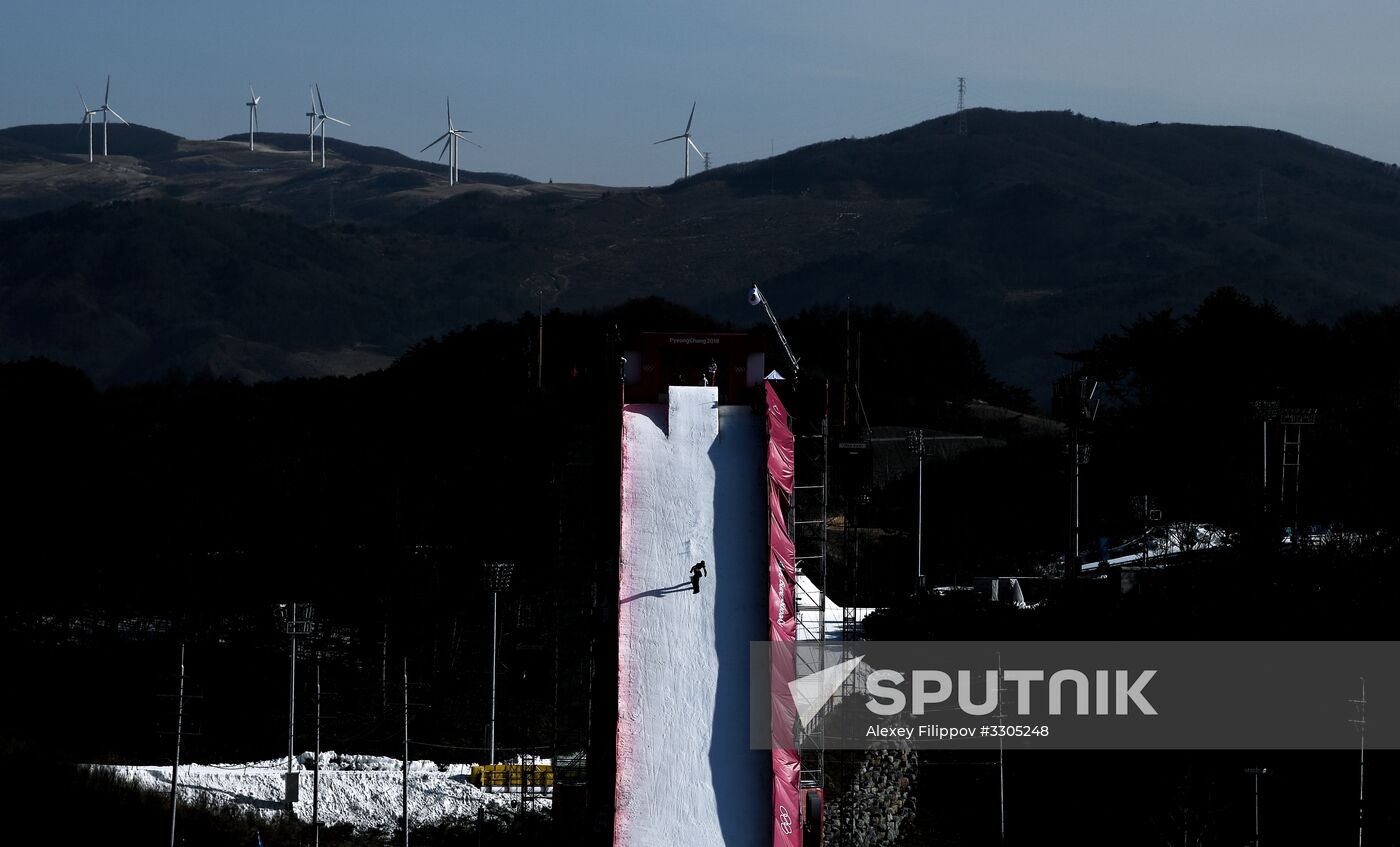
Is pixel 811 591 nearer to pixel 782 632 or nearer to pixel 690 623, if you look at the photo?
pixel 782 632

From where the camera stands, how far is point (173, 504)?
108625mm

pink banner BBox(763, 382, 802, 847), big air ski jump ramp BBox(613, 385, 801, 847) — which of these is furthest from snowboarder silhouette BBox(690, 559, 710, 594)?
pink banner BBox(763, 382, 802, 847)

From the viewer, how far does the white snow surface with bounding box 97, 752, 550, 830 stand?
51906 millimetres

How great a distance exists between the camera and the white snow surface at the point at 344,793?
5191cm

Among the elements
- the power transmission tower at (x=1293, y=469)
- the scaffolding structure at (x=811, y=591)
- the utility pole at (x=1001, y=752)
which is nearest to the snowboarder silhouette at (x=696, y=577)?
the scaffolding structure at (x=811, y=591)

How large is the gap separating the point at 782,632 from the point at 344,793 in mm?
19817

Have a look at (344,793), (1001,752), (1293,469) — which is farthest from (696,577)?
(1293,469)

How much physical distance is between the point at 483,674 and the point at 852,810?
3731 cm

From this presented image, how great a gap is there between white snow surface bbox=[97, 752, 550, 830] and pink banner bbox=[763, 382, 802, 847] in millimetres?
16512

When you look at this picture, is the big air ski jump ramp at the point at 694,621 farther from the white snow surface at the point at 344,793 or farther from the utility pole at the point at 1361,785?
the white snow surface at the point at 344,793

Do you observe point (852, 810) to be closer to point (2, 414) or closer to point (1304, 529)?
point (1304, 529)

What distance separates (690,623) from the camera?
37312 millimetres

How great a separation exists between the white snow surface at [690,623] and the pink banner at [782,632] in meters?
0.23

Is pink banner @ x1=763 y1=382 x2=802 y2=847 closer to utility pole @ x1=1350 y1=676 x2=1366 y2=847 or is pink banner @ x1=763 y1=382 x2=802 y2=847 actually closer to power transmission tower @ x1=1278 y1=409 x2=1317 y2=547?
utility pole @ x1=1350 y1=676 x2=1366 y2=847
